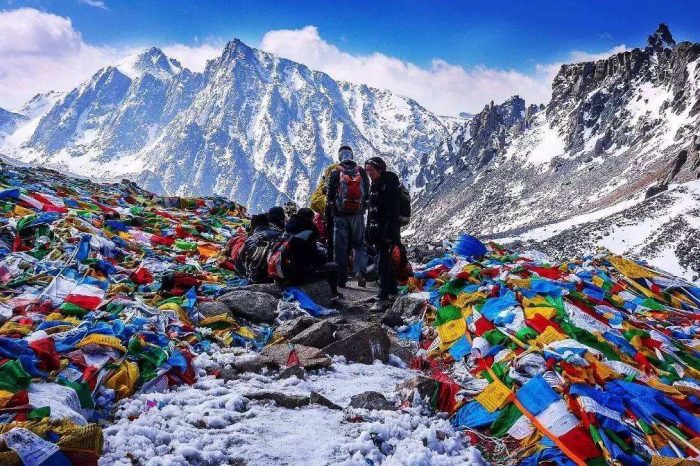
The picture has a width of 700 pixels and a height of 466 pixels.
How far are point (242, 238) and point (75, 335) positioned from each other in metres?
5.90

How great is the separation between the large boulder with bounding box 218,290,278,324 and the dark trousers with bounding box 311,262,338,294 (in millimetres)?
1226

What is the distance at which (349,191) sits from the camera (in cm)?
887

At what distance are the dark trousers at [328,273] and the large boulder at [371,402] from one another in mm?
4216

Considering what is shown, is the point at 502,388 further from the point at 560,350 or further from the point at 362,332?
the point at 362,332

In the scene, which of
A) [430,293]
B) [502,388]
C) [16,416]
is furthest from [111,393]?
[430,293]

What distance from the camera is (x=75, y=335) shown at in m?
4.92

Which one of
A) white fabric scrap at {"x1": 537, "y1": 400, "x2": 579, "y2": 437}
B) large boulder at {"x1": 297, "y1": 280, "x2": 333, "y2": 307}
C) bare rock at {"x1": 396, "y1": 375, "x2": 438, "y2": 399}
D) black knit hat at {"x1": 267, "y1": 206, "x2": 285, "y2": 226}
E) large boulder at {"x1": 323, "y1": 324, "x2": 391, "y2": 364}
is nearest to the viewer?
white fabric scrap at {"x1": 537, "y1": 400, "x2": 579, "y2": 437}

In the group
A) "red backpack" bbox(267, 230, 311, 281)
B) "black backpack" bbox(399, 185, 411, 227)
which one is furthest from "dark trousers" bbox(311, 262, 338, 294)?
"black backpack" bbox(399, 185, 411, 227)

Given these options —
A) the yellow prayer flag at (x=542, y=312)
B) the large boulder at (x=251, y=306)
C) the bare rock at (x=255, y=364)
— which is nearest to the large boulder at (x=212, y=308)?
the large boulder at (x=251, y=306)

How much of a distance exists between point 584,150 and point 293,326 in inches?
5487

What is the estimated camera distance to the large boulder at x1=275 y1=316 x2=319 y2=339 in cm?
661

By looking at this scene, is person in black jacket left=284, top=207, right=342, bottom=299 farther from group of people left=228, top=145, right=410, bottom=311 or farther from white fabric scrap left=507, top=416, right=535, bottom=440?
white fabric scrap left=507, top=416, right=535, bottom=440

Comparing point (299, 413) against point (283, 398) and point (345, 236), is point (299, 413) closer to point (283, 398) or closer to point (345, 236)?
point (283, 398)

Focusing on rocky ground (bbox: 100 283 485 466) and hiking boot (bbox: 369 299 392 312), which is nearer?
rocky ground (bbox: 100 283 485 466)
